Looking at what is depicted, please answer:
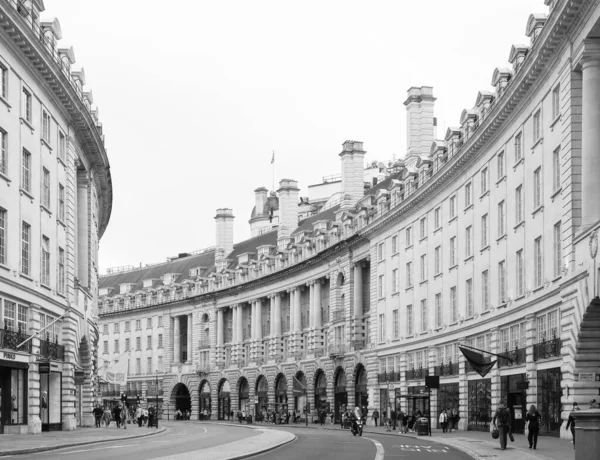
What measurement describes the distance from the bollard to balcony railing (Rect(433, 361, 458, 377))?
50.6m

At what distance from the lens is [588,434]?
20.9m

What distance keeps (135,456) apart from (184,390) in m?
119

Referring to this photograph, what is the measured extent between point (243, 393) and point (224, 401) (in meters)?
5.63

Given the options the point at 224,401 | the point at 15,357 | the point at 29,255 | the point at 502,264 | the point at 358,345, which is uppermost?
the point at 29,255

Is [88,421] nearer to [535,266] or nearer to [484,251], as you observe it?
[484,251]

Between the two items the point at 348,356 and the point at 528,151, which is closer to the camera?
the point at 528,151

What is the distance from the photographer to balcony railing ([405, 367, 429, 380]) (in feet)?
260

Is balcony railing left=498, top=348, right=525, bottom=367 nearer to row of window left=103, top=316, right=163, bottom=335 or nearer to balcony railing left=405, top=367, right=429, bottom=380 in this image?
balcony railing left=405, top=367, right=429, bottom=380

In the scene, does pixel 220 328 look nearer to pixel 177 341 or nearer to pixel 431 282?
pixel 177 341

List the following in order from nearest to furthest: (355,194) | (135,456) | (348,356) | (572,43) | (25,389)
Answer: (135,456)
(572,43)
(25,389)
(348,356)
(355,194)

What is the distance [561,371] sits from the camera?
48562 millimetres

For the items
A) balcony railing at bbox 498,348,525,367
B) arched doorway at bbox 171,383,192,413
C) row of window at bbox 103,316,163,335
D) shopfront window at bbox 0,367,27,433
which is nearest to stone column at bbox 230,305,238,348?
arched doorway at bbox 171,383,192,413

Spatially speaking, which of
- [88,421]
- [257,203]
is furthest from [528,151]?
[257,203]

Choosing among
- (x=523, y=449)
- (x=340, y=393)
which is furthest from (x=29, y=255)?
(x=340, y=393)
